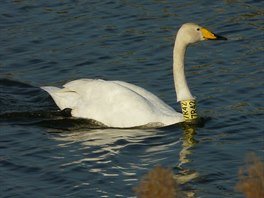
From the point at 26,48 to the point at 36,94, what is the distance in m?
2.13

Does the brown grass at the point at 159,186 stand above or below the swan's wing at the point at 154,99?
below

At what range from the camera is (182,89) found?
464 inches

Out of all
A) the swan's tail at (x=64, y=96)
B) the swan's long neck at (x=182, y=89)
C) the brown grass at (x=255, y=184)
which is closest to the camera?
the brown grass at (x=255, y=184)

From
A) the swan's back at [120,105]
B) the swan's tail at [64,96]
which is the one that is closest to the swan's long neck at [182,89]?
the swan's back at [120,105]

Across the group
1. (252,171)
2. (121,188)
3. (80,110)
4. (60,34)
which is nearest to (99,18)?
(60,34)

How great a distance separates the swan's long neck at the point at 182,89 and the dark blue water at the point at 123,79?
220 mm

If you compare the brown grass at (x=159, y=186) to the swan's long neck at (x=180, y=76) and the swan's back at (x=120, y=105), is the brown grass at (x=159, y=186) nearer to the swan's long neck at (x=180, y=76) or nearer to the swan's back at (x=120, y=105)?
the swan's back at (x=120, y=105)

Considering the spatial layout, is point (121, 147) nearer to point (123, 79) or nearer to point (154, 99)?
point (154, 99)

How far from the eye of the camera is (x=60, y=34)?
15594 millimetres

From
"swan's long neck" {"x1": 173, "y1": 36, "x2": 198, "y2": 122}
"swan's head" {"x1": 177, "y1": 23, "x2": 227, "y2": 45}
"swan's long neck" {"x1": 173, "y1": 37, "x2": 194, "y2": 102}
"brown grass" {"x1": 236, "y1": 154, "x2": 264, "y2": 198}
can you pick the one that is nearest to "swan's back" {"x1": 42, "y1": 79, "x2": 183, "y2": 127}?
"swan's long neck" {"x1": 173, "y1": 36, "x2": 198, "y2": 122}

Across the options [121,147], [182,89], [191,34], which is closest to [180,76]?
[182,89]

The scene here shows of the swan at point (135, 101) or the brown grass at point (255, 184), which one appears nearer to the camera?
the brown grass at point (255, 184)

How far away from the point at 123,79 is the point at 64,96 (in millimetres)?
1367

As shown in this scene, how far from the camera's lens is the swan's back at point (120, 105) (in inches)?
452
